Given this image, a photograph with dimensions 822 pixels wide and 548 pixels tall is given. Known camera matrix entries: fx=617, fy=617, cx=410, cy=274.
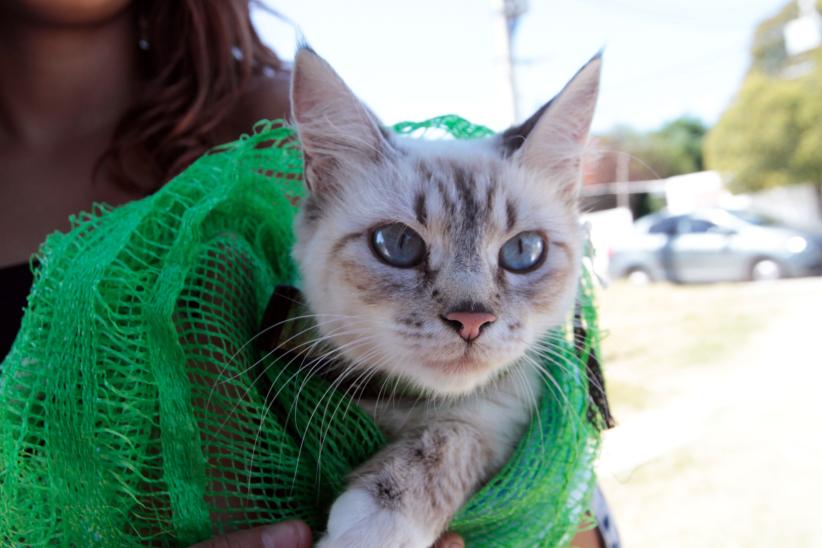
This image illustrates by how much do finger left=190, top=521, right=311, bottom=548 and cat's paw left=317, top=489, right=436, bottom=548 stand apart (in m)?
0.03

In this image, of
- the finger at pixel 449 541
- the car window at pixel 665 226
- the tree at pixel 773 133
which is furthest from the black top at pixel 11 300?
the tree at pixel 773 133

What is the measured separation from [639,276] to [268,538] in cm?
1016

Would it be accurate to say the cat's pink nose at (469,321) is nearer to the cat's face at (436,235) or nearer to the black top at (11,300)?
the cat's face at (436,235)

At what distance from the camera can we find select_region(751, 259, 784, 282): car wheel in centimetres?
863

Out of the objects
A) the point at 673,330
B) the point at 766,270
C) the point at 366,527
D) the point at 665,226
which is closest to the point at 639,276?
the point at 665,226

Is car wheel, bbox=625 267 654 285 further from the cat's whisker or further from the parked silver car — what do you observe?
the cat's whisker

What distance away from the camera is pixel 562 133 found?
1.24 meters

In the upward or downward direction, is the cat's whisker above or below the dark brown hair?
below

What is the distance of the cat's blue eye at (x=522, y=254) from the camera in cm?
112

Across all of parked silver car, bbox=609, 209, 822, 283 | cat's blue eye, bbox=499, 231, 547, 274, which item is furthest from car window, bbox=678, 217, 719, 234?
cat's blue eye, bbox=499, 231, 547, 274

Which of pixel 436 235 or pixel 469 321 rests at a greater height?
pixel 436 235

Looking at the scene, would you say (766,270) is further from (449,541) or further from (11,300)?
(11,300)

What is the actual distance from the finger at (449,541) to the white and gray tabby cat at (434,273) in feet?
0.17

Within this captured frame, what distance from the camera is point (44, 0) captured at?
144 cm
